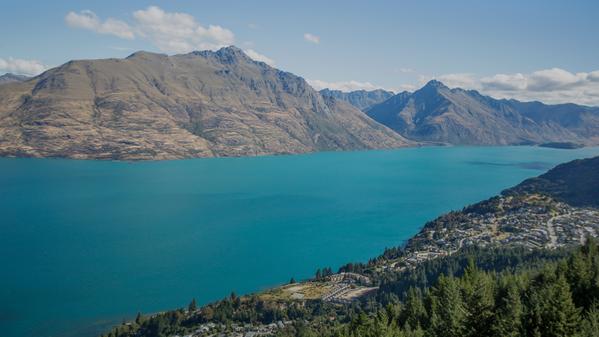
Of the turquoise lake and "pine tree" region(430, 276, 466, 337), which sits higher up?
"pine tree" region(430, 276, 466, 337)

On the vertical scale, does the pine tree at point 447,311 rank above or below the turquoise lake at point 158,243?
above

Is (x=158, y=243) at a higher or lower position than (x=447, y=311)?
lower

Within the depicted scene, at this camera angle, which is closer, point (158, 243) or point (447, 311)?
point (447, 311)

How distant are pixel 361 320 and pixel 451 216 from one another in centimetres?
10835

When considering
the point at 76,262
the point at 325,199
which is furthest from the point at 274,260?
the point at 325,199

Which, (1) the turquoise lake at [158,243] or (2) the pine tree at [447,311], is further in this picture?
(1) the turquoise lake at [158,243]

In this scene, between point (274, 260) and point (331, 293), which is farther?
point (274, 260)

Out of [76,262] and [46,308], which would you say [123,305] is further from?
[76,262]

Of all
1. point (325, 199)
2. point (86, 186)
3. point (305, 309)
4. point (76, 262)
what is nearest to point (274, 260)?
point (305, 309)

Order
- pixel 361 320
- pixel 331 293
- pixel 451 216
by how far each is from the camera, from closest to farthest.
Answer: pixel 361 320, pixel 331 293, pixel 451 216

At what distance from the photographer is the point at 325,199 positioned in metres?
188

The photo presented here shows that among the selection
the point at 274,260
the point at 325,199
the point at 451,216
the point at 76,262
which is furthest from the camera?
the point at 325,199

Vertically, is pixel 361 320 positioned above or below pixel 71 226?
above

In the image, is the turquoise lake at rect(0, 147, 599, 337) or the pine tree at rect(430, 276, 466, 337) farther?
the turquoise lake at rect(0, 147, 599, 337)
